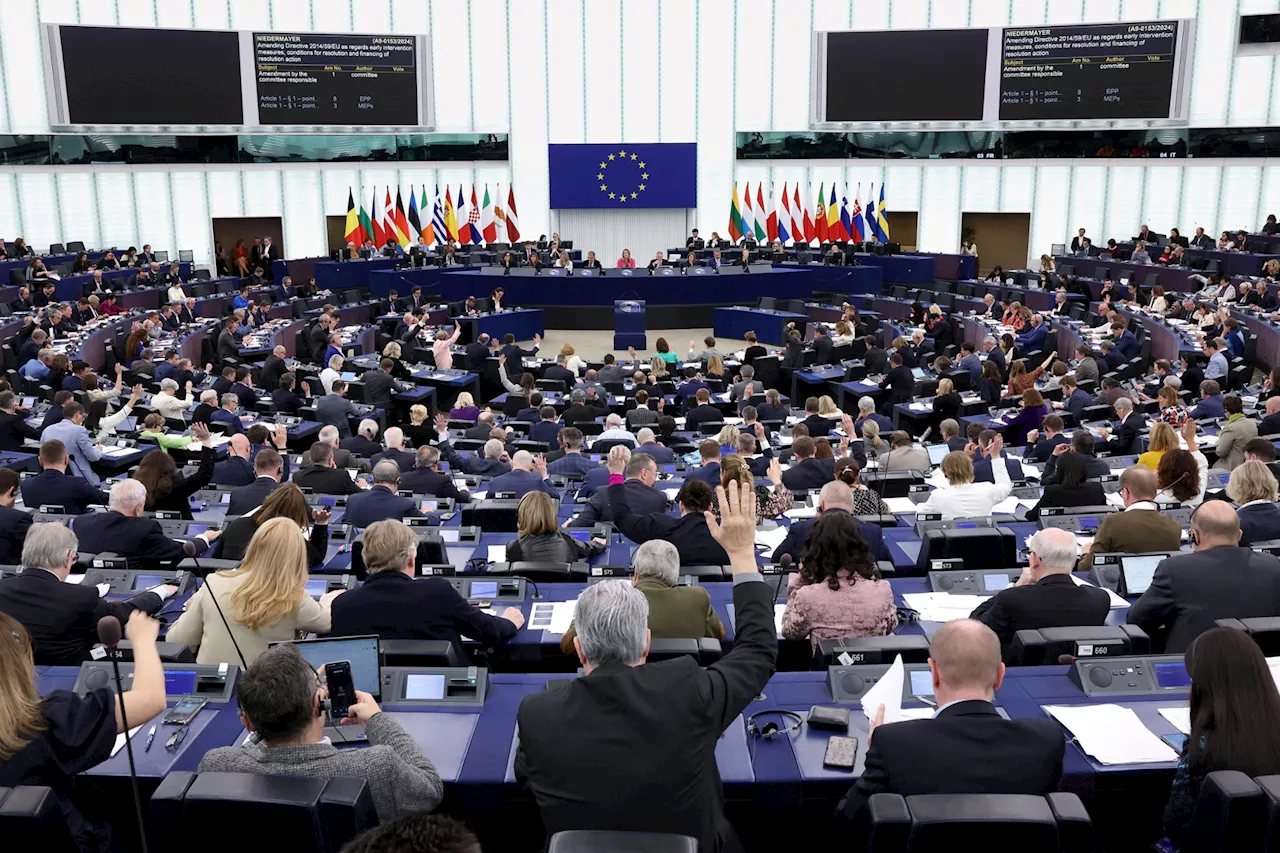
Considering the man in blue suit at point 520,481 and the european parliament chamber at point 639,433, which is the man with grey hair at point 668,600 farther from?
the man in blue suit at point 520,481

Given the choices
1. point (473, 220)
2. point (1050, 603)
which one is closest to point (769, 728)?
point (1050, 603)

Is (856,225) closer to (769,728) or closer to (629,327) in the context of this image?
(629,327)

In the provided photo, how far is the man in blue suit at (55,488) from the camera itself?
8.07 meters

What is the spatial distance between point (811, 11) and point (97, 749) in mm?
29099

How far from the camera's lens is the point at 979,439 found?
9445mm

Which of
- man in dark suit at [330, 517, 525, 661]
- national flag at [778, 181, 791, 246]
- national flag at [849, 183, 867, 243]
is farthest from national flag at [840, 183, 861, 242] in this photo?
man in dark suit at [330, 517, 525, 661]

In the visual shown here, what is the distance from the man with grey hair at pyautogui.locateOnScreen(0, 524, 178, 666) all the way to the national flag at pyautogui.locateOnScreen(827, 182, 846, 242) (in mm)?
22766

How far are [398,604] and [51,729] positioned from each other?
1593mm

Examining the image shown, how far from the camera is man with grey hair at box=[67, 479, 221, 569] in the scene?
6.48 metres

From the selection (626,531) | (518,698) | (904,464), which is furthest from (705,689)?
(904,464)

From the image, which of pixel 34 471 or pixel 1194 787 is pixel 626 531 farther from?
pixel 34 471

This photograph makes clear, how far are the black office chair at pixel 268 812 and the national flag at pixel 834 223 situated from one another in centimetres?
2427

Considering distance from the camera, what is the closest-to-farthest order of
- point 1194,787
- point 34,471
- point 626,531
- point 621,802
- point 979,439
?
point 621,802, point 1194,787, point 626,531, point 979,439, point 34,471

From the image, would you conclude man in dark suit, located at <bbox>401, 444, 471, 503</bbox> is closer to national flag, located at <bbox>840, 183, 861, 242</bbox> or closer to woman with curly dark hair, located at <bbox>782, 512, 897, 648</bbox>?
woman with curly dark hair, located at <bbox>782, 512, 897, 648</bbox>
